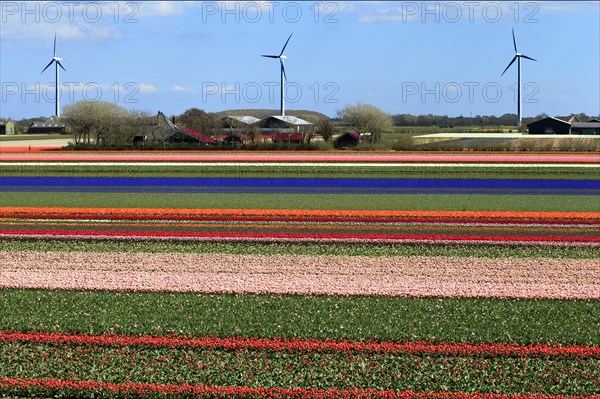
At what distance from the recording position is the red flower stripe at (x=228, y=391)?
12266mm

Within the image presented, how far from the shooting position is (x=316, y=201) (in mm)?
33312

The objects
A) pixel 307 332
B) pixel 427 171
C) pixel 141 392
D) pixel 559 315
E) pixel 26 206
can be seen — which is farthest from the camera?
pixel 427 171

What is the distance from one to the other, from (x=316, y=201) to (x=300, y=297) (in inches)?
629

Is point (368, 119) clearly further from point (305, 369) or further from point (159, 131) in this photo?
point (305, 369)

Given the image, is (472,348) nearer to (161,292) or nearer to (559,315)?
(559,315)

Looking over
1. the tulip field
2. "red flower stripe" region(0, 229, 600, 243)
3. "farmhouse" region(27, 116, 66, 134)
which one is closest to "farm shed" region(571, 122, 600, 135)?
"farmhouse" region(27, 116, 66, 134)

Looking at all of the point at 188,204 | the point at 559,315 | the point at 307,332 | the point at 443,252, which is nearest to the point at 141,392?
the point at 307,332

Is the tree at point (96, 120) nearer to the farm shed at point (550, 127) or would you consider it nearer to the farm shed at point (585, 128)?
the farm shed at point (550, 127)

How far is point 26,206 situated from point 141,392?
2046 centimetres

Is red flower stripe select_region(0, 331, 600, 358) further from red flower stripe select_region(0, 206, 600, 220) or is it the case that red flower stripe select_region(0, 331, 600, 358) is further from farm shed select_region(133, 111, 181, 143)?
farm shed select_region(133, 111, 181, 143)

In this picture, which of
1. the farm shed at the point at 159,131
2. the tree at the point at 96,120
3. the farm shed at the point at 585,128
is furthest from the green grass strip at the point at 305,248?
the farm shed at the point at 585,128

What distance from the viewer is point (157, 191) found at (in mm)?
37219

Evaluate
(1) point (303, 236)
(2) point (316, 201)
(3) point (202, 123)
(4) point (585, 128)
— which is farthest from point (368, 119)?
(1) point (303, 236)

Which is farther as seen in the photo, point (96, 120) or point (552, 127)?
point (552, 127)
